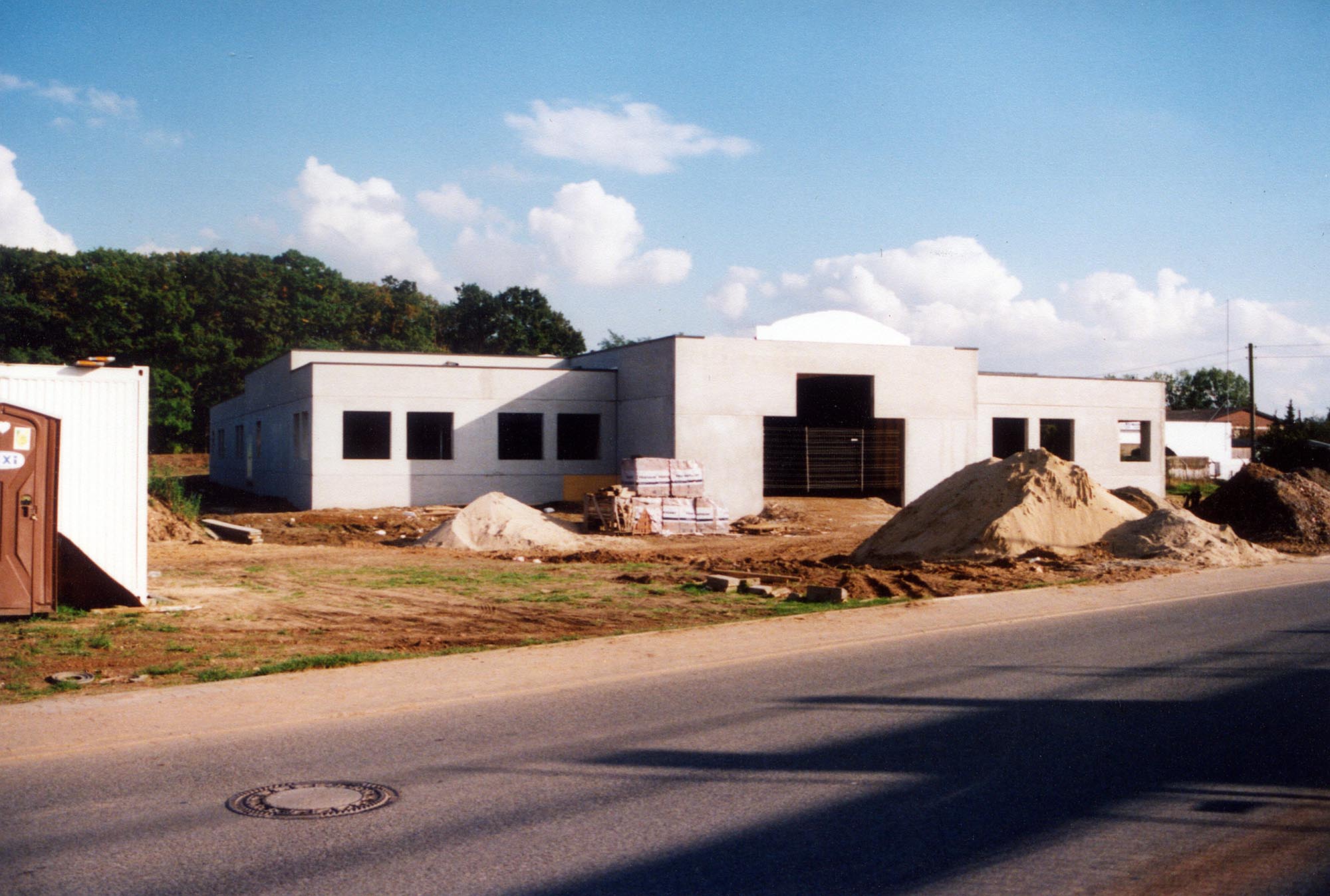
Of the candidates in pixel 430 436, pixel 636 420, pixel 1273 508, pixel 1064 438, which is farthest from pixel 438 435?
pixel 1064 438

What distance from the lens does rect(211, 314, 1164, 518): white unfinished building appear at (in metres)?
35.5

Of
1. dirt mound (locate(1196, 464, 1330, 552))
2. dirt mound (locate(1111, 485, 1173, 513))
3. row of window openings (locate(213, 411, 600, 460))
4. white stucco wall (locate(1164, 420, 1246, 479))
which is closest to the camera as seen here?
dirt mound (locate(1111, 485, 1173, 513))

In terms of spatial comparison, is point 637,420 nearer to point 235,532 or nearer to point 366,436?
point 366,436

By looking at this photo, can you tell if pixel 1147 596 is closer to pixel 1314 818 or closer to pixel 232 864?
pixel 1314 818

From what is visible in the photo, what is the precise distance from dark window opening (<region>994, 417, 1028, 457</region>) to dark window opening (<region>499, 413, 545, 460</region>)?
64.4ft

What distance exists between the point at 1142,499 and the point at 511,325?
6768 cm

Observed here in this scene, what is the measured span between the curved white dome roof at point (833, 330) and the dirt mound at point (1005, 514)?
26840 millimetres

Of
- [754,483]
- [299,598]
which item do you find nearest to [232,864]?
[299,598]

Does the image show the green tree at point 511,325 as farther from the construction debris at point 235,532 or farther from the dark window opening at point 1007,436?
the construction debris at point 235,532

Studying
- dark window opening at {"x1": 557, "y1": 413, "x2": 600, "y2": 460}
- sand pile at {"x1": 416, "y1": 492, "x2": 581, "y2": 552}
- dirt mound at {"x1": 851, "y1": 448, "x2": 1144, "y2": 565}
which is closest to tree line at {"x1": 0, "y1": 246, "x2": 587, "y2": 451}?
dark window opening at {"x1": 557, "y1": 413, "x2": 600, "y2": 460}

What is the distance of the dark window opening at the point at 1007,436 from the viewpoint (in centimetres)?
4653

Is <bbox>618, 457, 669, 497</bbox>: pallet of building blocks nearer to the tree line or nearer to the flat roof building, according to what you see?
the flat roof building

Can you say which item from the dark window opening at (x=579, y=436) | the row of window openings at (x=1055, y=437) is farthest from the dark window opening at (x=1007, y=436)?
the dark window opening at (x=579, y=436)

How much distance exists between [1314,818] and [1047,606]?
32.4 feet
